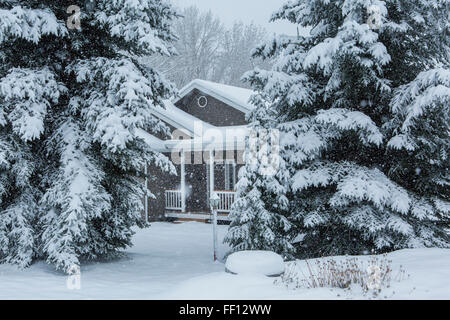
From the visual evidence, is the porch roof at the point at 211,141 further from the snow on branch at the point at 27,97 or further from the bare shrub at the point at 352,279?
the bare shrub at the point at 352,279

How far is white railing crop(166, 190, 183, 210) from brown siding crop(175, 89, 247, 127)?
3.82 m

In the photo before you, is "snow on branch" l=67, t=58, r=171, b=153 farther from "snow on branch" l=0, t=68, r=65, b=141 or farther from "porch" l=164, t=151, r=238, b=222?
"porch" l=164, t=151, r=238, b=222

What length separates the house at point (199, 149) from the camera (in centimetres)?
1858

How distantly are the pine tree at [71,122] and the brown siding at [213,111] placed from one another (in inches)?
396

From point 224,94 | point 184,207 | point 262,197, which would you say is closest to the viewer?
point 262,197

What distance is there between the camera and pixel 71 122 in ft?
31.0

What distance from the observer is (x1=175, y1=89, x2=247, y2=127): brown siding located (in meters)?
20.2

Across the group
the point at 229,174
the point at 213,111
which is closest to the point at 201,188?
the point at 229,174

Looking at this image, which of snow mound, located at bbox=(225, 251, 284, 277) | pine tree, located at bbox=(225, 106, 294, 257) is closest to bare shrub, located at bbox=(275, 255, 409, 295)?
snow mound, located at bbox=(225, 251, 284, 277)

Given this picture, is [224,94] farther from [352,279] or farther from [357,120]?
[352,279]

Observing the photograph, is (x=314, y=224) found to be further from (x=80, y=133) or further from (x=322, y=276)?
(x=80, y=133)

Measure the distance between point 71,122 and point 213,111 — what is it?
39.1ft

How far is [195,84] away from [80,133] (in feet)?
41.3

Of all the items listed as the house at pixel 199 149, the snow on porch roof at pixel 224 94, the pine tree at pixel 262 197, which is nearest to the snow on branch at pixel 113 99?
the pine tree at pixel 262 197
